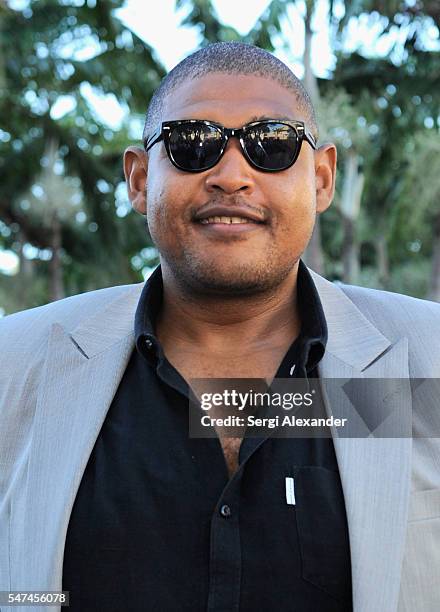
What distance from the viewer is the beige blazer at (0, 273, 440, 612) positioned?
196cm

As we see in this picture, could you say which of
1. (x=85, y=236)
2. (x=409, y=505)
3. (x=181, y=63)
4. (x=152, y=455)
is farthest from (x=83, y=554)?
(x=85, y=236)

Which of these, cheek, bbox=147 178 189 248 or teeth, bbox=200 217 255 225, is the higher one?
cheek, bbox=147 178 189 248

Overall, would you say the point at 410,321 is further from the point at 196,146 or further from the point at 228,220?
the point at 196,146

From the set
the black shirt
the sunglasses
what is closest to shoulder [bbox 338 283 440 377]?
the black shirt

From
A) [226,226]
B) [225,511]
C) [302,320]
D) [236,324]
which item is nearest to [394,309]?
[302,320]

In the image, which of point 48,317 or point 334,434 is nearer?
point 334,434

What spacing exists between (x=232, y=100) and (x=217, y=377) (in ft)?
2.71

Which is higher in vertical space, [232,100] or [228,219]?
[232,100]

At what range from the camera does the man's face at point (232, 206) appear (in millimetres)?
2281

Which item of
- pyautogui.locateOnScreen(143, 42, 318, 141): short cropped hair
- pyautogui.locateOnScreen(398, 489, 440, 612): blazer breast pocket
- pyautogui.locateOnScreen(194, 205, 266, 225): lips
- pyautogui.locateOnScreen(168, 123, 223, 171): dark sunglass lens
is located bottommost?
pyautogui.locateOnScreen(398, 489, 440, 612): blazer breast pocket

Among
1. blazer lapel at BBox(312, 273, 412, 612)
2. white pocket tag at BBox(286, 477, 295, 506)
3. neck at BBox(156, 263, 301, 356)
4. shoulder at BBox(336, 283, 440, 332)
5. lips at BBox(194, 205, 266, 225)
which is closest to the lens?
blazer lapel at BBox(312, 273, 412, 612)

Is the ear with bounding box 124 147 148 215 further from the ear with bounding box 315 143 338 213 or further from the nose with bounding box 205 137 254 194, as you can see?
the ear with bounding box 315 143 338 213

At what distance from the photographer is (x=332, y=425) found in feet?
6.97

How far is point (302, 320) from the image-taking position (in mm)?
2475
